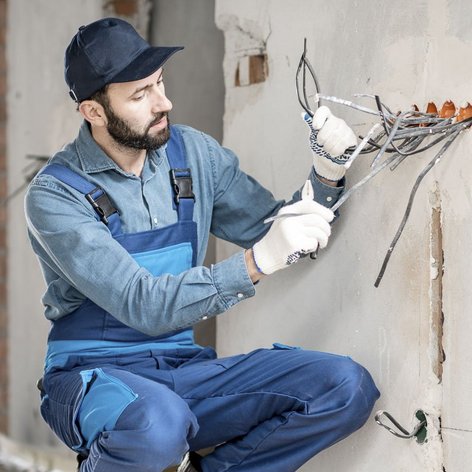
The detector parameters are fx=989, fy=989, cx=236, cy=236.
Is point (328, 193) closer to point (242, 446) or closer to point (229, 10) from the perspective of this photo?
point (242, 446)

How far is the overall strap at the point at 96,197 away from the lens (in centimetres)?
236

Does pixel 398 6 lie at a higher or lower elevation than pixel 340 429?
higher

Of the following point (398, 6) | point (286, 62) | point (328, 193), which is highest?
point (398, 6)

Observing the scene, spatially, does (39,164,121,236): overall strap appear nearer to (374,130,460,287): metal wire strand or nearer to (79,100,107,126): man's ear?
(79,100,107,126): man's ear

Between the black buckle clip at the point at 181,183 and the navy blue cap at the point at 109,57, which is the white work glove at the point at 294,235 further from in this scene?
the navy blue cap at the point at 109,57

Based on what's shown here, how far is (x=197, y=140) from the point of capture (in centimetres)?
260

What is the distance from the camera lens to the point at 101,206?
7.73 feet

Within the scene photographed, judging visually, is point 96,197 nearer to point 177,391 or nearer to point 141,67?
point 141,67

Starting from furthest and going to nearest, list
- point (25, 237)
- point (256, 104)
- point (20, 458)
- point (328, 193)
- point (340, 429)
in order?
point (25, 237), point (20, 458), point (256, 104), point (328, 193), point (340, 429)

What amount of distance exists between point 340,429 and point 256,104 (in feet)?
3.34

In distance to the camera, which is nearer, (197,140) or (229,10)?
(197,140)

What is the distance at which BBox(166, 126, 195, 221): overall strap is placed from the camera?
248 centimetres

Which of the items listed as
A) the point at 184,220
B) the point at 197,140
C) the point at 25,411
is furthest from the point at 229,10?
the point at 25,411

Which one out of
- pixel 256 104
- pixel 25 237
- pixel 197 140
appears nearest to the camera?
pixel 197 140
